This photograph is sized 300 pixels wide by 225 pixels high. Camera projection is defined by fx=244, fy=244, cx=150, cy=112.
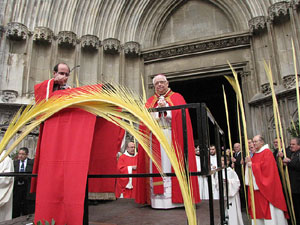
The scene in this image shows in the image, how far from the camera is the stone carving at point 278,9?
23.6 feet

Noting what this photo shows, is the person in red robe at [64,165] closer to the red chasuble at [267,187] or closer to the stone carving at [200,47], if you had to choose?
the red chasuble at [267,187]

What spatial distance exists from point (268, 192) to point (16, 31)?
332 inches

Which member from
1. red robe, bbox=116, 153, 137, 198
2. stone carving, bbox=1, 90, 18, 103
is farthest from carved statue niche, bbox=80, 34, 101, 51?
red robe, bbox=116, 153, 137, 198

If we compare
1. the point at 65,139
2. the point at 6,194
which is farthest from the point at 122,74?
the point at 65,139

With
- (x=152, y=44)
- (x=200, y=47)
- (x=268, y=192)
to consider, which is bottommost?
(x=268, y=192)

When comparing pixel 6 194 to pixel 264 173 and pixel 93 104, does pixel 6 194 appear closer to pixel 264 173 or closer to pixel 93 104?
pixel 93 104

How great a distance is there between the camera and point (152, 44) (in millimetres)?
10109

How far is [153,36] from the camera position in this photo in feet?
33.2

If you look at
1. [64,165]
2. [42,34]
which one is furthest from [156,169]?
[42,34]

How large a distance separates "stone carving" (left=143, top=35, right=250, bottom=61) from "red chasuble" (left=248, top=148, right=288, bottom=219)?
200 inches

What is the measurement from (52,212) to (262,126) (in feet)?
24.0

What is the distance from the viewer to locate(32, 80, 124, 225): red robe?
5.33ft

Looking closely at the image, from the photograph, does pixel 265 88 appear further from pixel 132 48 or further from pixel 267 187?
pixel 132 48

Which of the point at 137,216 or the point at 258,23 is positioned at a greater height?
the point at 258,23
